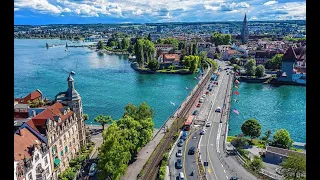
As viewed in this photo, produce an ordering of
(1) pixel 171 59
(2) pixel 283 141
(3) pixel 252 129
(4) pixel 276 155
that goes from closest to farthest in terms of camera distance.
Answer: (4) pixel 276 155
(2) pixel 283 141
(3) pixel 252 129
(1) pixel 171 59

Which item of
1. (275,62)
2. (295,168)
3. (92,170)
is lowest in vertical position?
(92,170)

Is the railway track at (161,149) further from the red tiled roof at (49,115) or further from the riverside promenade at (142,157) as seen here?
the red tiled roof at (49,115)

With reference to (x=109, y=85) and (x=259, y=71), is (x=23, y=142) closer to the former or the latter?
(x=109, y=85)

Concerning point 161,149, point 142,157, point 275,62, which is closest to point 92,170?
point 142,157

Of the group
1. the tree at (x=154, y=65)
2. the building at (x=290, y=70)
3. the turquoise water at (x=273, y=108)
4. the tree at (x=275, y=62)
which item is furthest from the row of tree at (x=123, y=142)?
the tree at (x=275, y=62)

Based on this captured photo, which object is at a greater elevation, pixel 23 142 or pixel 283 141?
pixel 23 142

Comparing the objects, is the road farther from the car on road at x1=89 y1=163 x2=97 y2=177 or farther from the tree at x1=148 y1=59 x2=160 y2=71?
the tree at x1=148 y1=59 x2=160 y2=71

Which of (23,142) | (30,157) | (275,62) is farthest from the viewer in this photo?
(275,62)
